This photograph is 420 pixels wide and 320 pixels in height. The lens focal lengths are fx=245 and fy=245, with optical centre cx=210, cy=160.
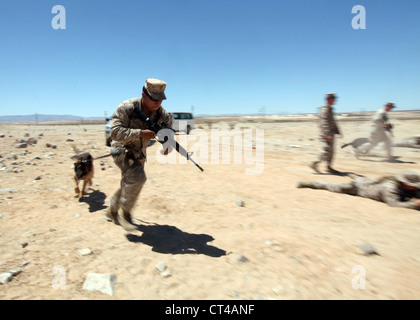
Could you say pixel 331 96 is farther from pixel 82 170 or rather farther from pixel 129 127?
pixel 82 170

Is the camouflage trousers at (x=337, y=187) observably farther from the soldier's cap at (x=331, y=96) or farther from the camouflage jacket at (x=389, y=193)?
the soldier's cap at (x=331, y=96)

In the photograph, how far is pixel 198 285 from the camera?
2186 millimetres

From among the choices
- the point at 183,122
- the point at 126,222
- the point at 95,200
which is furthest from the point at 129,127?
the point at 183,122

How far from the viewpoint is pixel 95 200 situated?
4.65m

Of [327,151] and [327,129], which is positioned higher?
[327,129]

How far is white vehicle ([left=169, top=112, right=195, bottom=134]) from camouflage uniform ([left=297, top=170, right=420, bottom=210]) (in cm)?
1561

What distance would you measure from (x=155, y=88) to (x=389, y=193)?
4025 millimetres

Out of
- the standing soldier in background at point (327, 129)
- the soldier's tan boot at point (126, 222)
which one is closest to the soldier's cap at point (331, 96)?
the standing soldier in background at point (327, 129)

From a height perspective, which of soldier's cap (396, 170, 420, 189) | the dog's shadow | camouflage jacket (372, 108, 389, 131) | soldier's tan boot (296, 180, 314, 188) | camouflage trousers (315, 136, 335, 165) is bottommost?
the dog's shadow

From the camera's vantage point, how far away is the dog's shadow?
4.29 m

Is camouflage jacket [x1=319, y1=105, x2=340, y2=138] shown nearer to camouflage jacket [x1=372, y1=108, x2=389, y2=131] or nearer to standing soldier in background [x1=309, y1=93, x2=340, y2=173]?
standing soldier in background [x1=309, y1=93, x2=340, y2=173]

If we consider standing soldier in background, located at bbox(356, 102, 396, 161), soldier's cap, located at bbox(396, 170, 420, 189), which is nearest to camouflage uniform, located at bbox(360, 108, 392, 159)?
standing soldier in background, located at bbox(356, 102, 396, 161)

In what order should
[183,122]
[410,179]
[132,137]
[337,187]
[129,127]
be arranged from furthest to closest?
[183,122] < [337,187] < [410,179] < [129,127] < [132,137]
